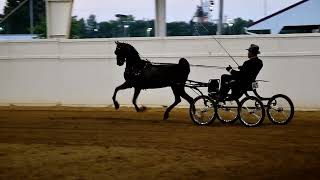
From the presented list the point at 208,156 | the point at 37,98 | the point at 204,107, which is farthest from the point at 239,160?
the point at 37,98

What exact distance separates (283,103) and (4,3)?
15.0 m

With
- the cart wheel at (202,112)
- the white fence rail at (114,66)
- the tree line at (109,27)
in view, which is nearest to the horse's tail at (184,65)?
the cart wheel at (202,112)

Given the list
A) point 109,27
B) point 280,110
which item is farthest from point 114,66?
point 280,110

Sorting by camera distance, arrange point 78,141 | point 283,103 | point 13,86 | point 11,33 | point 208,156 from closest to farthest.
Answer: point 208,156
point 78,141
point 283,103
point 13,86
point 11,33

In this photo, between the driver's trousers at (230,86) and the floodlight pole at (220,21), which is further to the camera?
the floodlight pole at (220,21)

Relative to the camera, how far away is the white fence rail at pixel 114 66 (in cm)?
1697

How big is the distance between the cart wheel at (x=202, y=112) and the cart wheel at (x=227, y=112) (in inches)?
6.9

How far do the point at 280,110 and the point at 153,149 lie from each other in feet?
14.7

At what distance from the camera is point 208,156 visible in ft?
29.0

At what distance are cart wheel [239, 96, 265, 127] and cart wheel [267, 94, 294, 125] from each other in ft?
1.16

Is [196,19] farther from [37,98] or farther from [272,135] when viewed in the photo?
[272,135]

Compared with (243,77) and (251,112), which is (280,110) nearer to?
(251,112)

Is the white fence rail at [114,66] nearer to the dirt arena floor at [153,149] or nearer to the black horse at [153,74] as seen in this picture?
the dirt arena floor at [153,149]

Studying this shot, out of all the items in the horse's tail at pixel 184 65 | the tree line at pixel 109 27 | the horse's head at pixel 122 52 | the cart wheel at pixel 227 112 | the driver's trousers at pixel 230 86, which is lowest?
the cart wheel at pixel 227 112
